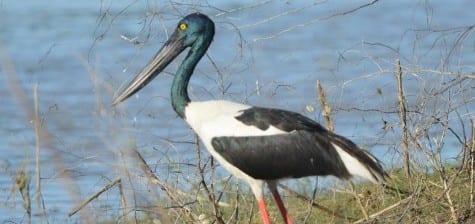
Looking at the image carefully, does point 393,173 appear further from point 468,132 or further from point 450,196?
point 468,132

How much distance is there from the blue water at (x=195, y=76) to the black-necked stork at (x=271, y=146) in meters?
0.23

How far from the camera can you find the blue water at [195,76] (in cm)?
731

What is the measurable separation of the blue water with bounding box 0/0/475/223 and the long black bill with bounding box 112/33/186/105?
100 millimetres

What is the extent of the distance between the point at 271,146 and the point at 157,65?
934 mm

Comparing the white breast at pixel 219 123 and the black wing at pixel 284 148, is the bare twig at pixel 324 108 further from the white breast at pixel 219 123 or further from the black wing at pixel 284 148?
the white breast at pixel 219 123

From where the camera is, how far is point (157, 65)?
7430mm

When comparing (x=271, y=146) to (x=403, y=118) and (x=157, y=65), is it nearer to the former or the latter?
(x=403, y=118)

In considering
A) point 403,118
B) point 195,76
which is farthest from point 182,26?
point 195,76

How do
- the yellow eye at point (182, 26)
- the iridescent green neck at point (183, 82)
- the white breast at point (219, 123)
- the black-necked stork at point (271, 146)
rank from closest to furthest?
the black-necked stork at point (271, 146) → the white breast at point (219, 123) → the iridescent green neck at point (183, 82) → the yellow eye at point (182, 26)

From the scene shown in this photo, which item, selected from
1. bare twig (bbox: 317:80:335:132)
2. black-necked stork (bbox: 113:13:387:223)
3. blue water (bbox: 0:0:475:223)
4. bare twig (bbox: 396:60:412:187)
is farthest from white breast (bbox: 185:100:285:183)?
bare twig (bbox: 396:60:412:187)

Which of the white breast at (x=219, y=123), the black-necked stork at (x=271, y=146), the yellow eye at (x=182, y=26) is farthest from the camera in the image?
the yellow eye at (x=182, y=26)

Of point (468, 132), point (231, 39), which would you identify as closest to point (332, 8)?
point (231, 39)

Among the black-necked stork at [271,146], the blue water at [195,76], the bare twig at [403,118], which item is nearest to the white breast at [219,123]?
the black-necked stork at [271,146]

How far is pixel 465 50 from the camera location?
12727 millimetres
